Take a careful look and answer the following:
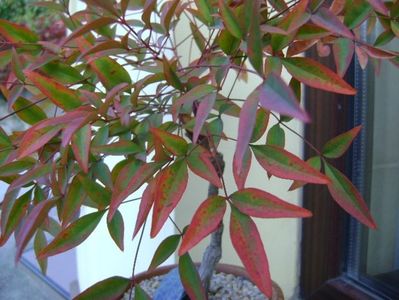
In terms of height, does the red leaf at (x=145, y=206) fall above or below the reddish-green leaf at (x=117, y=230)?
above

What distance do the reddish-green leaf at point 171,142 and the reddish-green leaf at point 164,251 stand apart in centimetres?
20

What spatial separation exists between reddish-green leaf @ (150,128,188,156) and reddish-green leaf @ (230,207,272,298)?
81 millimetres

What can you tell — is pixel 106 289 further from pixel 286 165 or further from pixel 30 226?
pixel 286 165

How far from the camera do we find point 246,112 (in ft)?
1.24

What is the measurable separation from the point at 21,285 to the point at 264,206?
1778mm

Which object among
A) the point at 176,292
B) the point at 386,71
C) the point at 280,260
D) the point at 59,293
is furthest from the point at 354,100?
the point at 59,293

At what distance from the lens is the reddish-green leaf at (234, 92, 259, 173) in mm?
362

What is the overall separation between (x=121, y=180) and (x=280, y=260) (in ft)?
3.09

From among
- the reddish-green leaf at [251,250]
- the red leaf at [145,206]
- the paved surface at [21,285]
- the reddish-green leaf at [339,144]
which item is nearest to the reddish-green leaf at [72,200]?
the red leaf at [145,206]

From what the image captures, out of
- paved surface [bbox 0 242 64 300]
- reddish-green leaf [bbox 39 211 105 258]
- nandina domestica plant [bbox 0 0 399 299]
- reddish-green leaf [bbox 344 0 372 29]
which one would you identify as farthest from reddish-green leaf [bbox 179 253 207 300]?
paved surface [bbox 0 242 64 300]

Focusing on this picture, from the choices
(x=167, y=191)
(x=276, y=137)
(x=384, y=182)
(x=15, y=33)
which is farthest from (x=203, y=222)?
(x=384, y=182)

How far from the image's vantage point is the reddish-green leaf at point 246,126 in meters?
0.36

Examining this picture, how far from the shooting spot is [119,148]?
0.54 m

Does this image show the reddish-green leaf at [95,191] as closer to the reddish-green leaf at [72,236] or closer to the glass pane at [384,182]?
the reddish-green leaf at [72,236]
